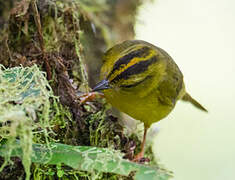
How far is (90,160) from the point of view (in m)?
1.64

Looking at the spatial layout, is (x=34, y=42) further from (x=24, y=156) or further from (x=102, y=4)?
(x=102, y=4)

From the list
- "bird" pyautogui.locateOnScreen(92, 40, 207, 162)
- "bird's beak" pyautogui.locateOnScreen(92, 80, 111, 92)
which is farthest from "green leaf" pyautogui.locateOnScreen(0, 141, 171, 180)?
"bird's beak" pyautogui.locateOnScreen(92, 80, 111, 92)

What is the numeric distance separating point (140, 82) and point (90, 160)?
1203mm

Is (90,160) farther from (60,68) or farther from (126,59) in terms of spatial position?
(126,59)

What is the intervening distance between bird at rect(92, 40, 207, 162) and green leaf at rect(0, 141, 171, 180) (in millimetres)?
712

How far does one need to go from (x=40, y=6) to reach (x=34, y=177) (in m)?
1.41

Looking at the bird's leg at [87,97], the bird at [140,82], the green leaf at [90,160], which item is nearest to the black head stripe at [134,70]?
the bird at [140,82]

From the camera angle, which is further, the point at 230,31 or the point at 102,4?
the point at 230,31

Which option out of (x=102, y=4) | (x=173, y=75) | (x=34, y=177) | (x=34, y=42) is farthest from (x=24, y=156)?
(x=102, y=4)

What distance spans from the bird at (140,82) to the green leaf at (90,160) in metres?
0.71

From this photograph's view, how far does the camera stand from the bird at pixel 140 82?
2570 millimetres

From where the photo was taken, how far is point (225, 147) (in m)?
7.15

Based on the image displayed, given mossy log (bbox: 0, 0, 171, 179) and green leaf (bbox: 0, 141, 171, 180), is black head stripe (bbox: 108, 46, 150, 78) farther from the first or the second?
green leaf (bbox: 0, 141, 171, 180)

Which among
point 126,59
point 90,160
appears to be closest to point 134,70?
point 126,59
